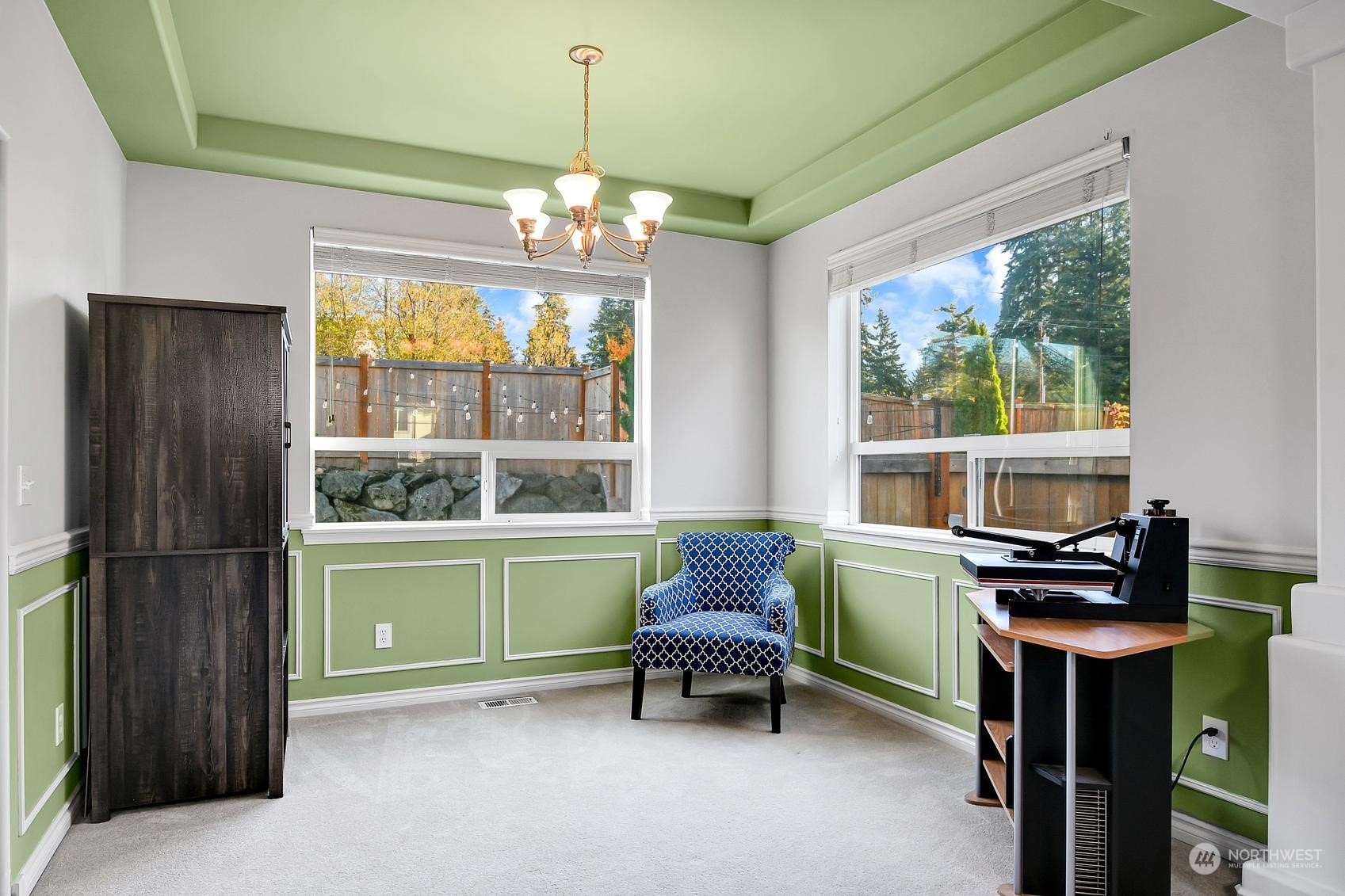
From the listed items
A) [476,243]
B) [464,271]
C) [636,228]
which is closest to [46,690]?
[636,228]

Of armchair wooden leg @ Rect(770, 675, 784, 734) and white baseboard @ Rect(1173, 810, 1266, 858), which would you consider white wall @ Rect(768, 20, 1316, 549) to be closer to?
white baseboard @ Rect(1173, 810, 1266, 858)

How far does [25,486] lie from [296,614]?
1.69m

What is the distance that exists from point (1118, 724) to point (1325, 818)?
0.52 m

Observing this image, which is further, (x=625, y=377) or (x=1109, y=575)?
(x=625, y=377)

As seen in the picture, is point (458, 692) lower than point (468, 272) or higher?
lower

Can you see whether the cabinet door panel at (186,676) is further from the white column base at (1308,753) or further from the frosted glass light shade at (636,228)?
the white column base at (1308,753)

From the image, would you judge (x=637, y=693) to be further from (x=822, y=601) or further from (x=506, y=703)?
(x=822, y=601)

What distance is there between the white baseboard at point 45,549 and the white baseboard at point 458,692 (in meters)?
1.41

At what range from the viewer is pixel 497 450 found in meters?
4.46

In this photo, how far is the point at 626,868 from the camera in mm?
2441

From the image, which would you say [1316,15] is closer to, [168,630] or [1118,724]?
[1118,724]

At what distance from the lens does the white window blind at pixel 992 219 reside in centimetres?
296

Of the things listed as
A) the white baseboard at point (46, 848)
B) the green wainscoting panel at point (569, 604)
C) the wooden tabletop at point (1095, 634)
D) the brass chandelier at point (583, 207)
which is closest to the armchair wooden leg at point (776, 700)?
the green wainscoting panel at point (569, 604)

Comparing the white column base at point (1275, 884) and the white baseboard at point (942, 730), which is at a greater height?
the white column base at point (1275, 884)
